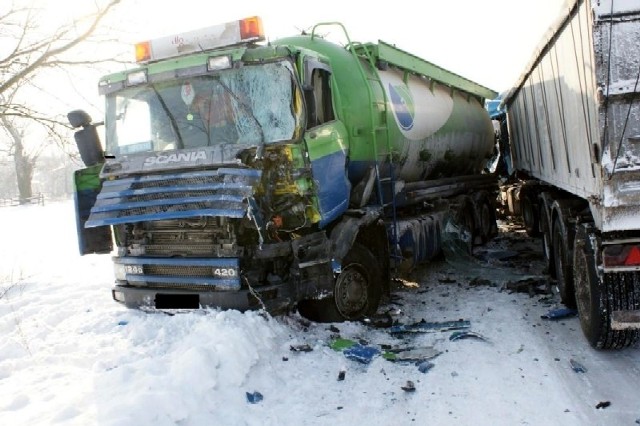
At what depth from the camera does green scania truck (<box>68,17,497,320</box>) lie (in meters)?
5.39

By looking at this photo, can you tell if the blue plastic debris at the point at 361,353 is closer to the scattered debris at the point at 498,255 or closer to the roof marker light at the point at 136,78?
the roof marker light at the point at 136,78

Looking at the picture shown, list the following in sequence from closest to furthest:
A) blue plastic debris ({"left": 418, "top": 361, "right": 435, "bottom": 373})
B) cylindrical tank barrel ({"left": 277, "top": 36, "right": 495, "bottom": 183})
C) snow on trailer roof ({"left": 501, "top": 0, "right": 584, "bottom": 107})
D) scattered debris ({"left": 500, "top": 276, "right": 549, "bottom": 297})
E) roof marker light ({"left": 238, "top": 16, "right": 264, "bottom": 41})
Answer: snow on trailer roof ({"left": 501, "top": 0, "right": 584, "bottom": 107}) → blue plastic debris ({"left": 418, "top": 361, "right": 435, "bottom": 373}) → roof marker light ({"left": 238, "top": 16, "right": 264, "bottom": 41}) → cylindrical tank barrel ({"left": 277, "top": 36, "right": 495, "bottom": 183}) → scattered debris ({"left": 500, "top": 276, "right": 549, "bottom": 297})

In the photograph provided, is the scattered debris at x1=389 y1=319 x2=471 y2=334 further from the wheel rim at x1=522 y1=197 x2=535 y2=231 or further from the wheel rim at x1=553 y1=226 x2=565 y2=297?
the wheel rim at x1=522 y1=197 x2=535 y2=231

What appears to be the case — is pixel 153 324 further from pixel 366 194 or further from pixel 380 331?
pixel 366 194

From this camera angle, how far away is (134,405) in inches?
148

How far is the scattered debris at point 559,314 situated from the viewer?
6.12 metres

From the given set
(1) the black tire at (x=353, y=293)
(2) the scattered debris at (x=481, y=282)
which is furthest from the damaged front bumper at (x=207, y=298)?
(2) the scattered debris at (x=481, y=282)

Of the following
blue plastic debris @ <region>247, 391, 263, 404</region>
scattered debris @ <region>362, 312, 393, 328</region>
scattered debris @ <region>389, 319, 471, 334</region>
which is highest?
blue plastic debris @ <region>247, 391, 263, 404</region>

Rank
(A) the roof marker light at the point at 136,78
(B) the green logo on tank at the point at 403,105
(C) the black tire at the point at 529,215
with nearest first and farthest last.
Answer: (A) the roof marker light at the point at 136,78 < (B) the green logo on tank at the point at 403,105 < (C) the black tire at the point at 529,215

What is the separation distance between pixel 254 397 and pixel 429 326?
2.59 metres

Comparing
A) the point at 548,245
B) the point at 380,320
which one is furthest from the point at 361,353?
the point at 548,245

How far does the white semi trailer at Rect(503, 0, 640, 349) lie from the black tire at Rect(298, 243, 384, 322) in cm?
225

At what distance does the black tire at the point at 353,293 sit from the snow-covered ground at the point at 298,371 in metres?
0.21

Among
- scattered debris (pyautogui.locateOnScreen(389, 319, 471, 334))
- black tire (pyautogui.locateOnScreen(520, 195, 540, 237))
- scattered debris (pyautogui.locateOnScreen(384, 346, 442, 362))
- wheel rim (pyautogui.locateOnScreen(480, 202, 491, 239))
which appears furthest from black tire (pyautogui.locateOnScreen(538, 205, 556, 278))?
wheel rim (pyautogui.locateOnScreen(480, 202, 491, 239))
